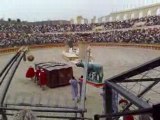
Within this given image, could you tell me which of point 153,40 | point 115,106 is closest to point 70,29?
point 153,40

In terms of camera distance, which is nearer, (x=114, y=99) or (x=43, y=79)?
(x=114, y=99)

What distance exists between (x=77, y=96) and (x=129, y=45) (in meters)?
39.2

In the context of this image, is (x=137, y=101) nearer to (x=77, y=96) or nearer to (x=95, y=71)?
(x=77, y=96)

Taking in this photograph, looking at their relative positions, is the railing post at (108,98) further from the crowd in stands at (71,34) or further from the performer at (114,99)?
the crowd in stands at (71,34)

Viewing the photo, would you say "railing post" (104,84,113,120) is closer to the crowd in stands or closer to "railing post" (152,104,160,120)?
"railing post" (152,104,160,120)

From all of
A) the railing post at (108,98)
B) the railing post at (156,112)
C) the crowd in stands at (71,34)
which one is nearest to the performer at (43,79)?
the railing post at (108,98)

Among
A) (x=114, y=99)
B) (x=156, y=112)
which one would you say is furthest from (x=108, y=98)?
(x=156, y=112)

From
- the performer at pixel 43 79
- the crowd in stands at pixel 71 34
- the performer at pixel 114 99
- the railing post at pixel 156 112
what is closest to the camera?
the railing post at pixel 156 112

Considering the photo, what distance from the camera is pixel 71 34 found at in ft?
240

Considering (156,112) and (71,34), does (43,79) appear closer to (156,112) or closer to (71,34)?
(156,112)

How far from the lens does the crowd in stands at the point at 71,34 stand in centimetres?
5372

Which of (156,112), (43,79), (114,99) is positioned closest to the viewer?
(156,112)

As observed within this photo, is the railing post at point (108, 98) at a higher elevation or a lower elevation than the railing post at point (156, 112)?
lower

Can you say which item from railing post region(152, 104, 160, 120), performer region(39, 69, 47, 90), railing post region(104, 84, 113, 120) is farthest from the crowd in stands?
railing post region(152, 104, 160, 120)
